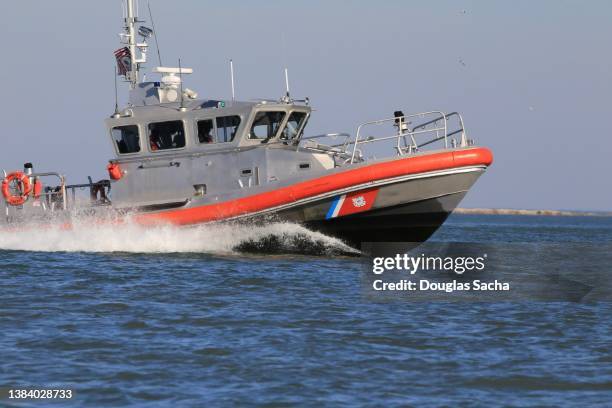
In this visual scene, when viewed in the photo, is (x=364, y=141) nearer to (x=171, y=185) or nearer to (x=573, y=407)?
(x=171, y=185)

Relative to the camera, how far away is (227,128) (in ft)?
56.0

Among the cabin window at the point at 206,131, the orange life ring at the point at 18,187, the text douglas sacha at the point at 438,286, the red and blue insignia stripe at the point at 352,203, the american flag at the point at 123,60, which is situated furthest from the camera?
the orange life ring at the point at 18,187

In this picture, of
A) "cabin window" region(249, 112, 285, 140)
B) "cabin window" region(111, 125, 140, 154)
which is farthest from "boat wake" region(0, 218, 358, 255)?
"cabin window" region(249, 112, 285, 140)

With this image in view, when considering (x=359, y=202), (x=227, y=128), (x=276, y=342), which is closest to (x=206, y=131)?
(x=227, y=128)

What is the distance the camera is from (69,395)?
6.99m

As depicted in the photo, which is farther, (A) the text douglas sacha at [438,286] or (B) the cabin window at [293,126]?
(B) the cabin window at [293,126]

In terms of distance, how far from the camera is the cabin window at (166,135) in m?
17.3

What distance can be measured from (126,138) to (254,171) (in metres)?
2.76

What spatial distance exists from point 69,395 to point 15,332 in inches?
98.4

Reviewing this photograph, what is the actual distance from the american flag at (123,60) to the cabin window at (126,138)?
1762 millimetres

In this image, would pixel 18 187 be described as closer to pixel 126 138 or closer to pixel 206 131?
pixel 126 138

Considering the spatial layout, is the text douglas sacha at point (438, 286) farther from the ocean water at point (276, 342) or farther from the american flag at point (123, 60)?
the american flag at point (123, 60)

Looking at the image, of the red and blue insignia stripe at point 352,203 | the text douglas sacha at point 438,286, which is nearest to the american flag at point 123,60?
the red and blue insignia stripe at point 352,203

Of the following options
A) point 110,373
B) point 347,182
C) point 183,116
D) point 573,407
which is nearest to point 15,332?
point 110,373
